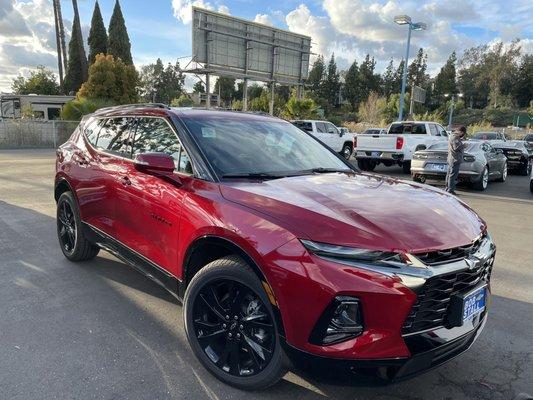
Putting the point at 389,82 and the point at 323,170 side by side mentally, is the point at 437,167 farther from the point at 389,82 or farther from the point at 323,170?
the point at 389,82

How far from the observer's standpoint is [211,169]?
316 cm

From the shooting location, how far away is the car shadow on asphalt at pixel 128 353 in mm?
2818

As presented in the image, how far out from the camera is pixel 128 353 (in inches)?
128

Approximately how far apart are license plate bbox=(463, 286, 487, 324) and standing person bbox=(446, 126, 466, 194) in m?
8.77

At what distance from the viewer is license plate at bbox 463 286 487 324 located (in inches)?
98.0

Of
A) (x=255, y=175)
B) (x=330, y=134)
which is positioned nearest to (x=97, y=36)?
(x=330, y=134)

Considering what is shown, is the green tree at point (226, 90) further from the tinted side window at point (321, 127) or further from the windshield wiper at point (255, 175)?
the windshield wiper at point (255, 175)

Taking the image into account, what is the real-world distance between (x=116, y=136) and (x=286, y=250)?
2.70 m

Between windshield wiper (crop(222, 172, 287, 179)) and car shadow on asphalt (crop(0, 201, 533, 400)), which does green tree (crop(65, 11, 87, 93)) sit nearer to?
car shadow on asphalt (crop(0, 201, 533, 400))

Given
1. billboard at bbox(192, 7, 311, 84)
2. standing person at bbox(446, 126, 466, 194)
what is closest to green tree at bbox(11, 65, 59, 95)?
billboard at bbox(192, 7, 311, 84)

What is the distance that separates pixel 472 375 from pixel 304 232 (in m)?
1.74

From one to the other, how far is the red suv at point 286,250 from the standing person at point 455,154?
25.5 feet

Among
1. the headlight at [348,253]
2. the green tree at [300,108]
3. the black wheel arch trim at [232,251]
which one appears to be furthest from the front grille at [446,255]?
the green tree at [300,108]

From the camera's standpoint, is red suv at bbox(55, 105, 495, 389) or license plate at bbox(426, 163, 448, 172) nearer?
red suv at bbox(55, 105, 495, 389)
